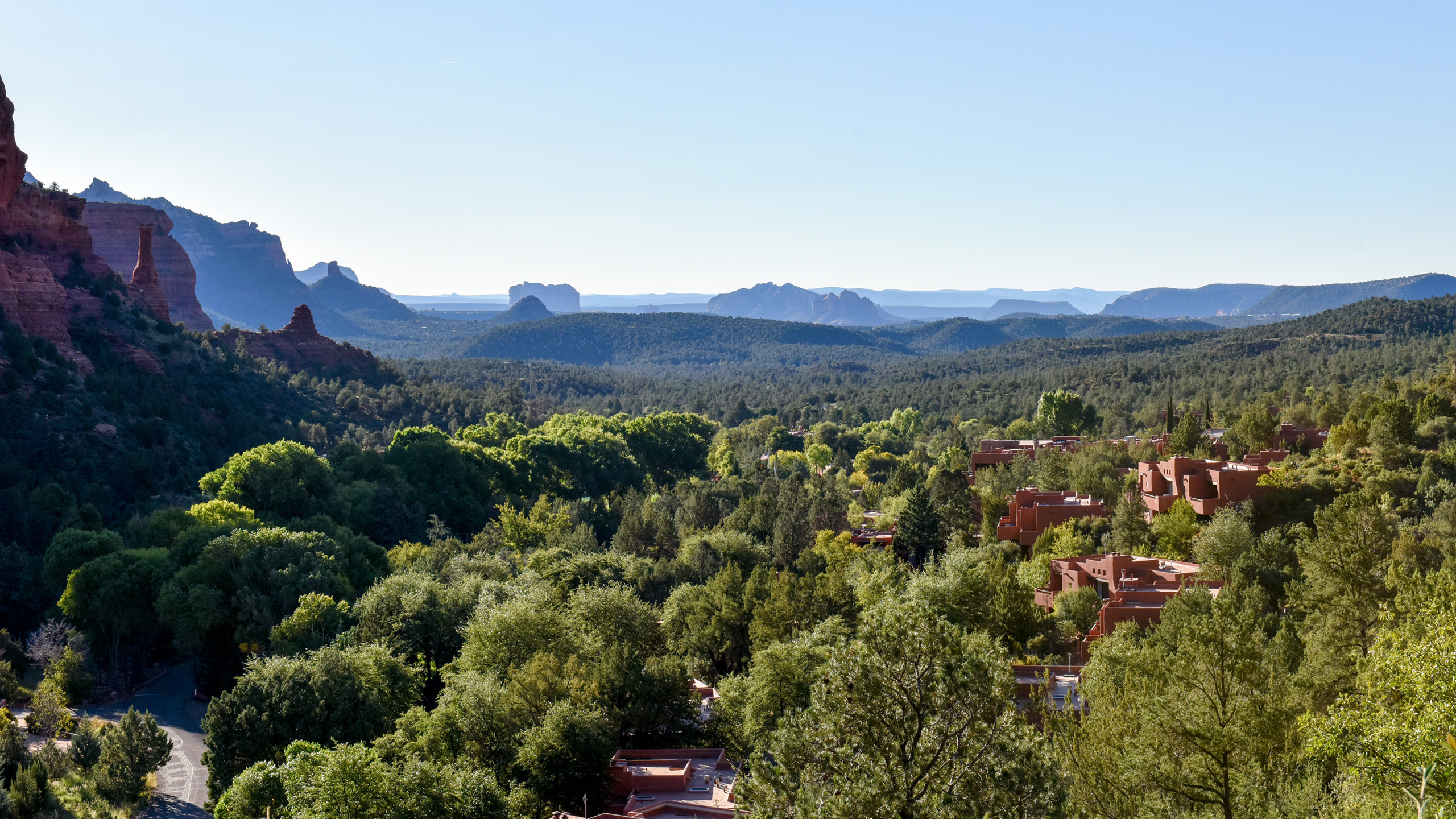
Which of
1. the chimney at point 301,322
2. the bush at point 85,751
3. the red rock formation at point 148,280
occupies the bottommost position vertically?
the bush at point 85,751

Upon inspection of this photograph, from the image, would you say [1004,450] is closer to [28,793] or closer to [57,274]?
[28,793]

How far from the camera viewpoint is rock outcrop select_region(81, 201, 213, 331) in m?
124

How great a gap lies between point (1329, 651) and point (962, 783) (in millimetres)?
17715

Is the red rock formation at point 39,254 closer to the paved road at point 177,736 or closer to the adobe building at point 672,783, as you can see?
the paved road at point 177,736

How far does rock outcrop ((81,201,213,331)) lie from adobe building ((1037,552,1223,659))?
10763 cm

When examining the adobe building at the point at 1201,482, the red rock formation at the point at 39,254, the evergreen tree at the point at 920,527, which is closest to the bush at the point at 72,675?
the red rock formation at the point at 39,254

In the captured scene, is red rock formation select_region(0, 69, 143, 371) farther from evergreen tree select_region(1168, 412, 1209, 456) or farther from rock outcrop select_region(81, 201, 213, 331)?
evergreen tree select_region(1168, 412, 1209, 456)

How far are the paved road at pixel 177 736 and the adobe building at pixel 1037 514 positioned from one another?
33688 millimetres

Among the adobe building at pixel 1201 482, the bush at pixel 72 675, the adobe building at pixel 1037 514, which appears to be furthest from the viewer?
the adobe building at pixel 1037 514

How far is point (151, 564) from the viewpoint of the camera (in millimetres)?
43062

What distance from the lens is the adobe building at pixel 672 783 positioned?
25.1 metres

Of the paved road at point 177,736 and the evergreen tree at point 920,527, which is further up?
the evergreen tree at point 920,527

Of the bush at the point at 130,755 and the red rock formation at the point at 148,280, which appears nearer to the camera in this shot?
the bush at the point at 130,755

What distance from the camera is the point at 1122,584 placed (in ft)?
129
